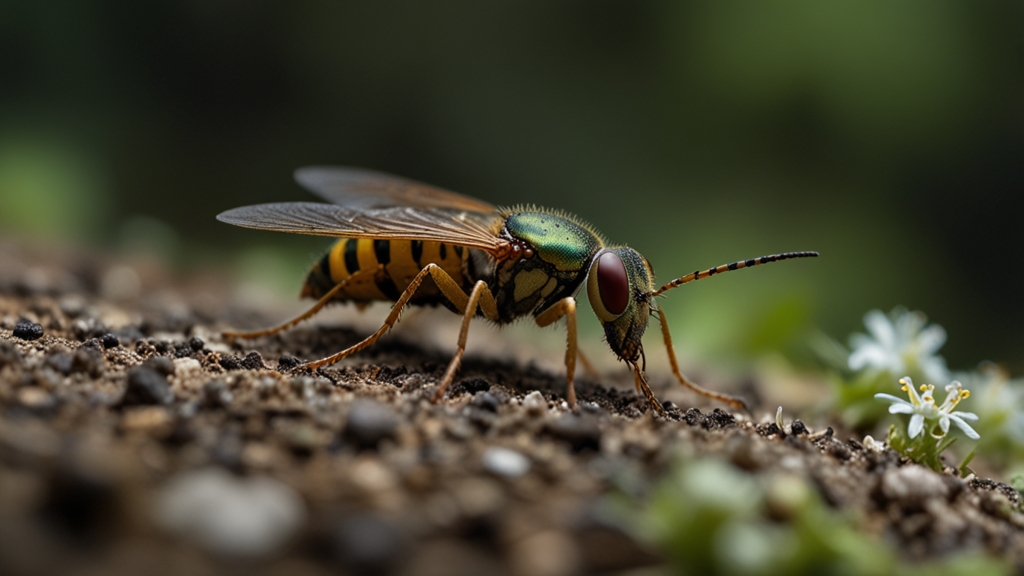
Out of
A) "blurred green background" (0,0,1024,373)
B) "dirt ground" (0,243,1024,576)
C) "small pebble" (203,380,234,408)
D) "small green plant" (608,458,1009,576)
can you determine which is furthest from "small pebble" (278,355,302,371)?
"blurred green background" (0,0,1024,373)

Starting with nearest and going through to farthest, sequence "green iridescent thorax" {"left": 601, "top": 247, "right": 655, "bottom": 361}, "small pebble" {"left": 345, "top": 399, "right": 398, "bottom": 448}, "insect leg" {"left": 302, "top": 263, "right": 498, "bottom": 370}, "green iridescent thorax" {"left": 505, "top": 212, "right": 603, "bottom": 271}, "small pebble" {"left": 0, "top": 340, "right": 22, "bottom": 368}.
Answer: "small pebble" {"left": 345, "top": 399, "right": 398, "bottom": 448} → "small pebble" {"left": 0, "top": 340, "right": 22, "bottom": 368} → "insect leg" {"left": 302, "top": 263, "right": 498, "bottom": 370} → "green iridescent thorax" {"left": 601, "top": 247, "right": 655, "bottom": 361} → "green iridescent thorax" {"left": 505, "top": 212, "right": 603, "bottom": 271}

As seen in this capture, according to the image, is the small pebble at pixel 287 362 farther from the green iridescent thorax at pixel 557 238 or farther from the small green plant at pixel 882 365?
the small green plant at pixel 882 365

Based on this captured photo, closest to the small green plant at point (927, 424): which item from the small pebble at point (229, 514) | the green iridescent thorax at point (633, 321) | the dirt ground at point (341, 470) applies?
the dirt ground at point (341, 470)

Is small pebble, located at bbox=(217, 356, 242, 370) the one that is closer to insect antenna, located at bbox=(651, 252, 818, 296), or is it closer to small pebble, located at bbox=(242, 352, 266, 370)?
small pebble, located at bbox=(242, 352, 266, 370)

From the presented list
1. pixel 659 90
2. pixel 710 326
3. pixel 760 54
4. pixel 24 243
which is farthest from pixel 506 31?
pixel 24 243

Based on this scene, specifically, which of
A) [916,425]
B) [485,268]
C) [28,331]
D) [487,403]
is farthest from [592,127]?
[28,331]

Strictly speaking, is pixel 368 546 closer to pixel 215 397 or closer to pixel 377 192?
pixel 215 397
